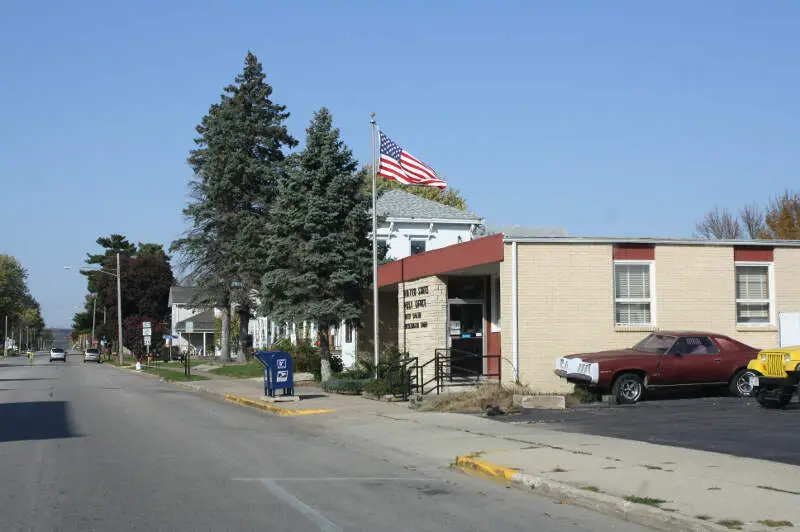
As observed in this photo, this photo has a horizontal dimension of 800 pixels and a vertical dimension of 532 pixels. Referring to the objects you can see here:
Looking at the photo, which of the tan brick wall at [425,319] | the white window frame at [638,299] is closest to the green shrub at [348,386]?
the tan brick wall at [425,319]

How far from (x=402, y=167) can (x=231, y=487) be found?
654 inches

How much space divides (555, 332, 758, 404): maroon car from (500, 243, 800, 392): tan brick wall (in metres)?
1.20

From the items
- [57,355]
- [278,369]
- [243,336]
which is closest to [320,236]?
[278,369]

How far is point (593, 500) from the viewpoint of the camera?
9.59 meters

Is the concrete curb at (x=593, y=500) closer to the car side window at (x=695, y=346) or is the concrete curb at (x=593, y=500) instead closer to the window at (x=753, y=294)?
the car side window at (x=695, y=346)

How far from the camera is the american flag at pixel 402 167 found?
1012 inches

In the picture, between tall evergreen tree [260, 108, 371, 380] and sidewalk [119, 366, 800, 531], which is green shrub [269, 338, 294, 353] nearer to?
tall evergreen tree [260, 108, 371, 380]

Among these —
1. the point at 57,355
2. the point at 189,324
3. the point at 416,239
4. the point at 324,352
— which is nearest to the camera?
the point at 324,352

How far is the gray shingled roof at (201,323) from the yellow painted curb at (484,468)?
8417 centimetres

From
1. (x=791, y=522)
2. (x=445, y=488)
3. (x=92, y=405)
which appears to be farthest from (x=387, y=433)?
(x=92, y=405)

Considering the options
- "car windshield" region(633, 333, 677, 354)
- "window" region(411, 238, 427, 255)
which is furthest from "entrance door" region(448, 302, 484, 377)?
"window" region(411, 238, 427, 255)

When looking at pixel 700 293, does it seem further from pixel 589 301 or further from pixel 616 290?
pixel 589 301

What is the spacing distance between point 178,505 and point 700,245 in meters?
18.2

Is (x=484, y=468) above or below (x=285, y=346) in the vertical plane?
below
